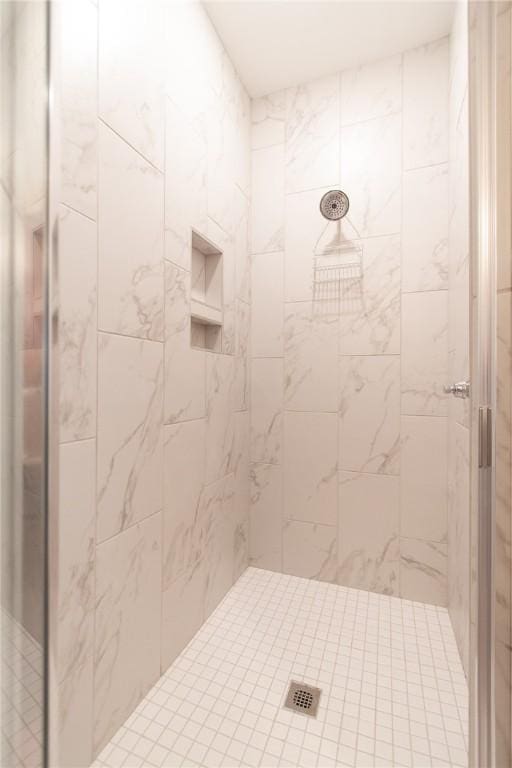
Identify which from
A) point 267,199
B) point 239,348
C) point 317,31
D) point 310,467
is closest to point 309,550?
point 310,467

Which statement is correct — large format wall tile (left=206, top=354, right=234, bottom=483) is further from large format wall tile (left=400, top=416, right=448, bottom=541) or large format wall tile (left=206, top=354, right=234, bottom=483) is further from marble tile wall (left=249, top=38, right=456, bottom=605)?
large format wall tile (left=400, top=416, right=448, bottom=541)

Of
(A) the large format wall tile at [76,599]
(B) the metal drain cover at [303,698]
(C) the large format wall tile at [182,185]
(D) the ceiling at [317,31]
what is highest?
(D) the ceiling at [317,31]

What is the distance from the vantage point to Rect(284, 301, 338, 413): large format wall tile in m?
1.82

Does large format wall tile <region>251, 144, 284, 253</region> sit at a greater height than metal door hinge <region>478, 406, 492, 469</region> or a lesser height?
greater

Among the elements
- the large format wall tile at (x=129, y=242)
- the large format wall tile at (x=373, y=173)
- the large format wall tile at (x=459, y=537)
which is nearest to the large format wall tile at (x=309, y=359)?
the large format wall tile at (x=373, y=173)

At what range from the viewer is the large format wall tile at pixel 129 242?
98 centimetres

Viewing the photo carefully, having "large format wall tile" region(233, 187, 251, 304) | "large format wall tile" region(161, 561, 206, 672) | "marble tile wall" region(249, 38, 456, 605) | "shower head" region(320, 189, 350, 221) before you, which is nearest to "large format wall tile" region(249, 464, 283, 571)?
"marble tile wall" region(249, 38, 456, 605)

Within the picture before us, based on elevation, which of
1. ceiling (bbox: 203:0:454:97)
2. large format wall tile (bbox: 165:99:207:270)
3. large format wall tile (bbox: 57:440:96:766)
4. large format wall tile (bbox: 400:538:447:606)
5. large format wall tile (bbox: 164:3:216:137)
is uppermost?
ceiling (bbox: 203:0:454:97)

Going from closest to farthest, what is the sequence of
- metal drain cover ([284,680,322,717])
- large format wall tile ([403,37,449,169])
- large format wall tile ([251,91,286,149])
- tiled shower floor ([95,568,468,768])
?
tiled shower floor ([95,568,468,768]) < metal drain cover ([284,680,322,717]) < large format wall tile ([403,37,449,169]) < large format wall tile ([251,91,286,149])

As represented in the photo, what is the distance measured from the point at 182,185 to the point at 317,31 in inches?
39.9

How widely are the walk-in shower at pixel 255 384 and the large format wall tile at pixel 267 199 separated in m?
0.02

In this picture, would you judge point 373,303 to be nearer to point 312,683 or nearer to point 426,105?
point 426,105

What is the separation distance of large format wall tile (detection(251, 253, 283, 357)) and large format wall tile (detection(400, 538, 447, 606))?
1.13 meters

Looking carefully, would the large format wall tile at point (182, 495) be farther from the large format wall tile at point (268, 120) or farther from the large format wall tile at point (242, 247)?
the large format wall tile at point (268, 120)
